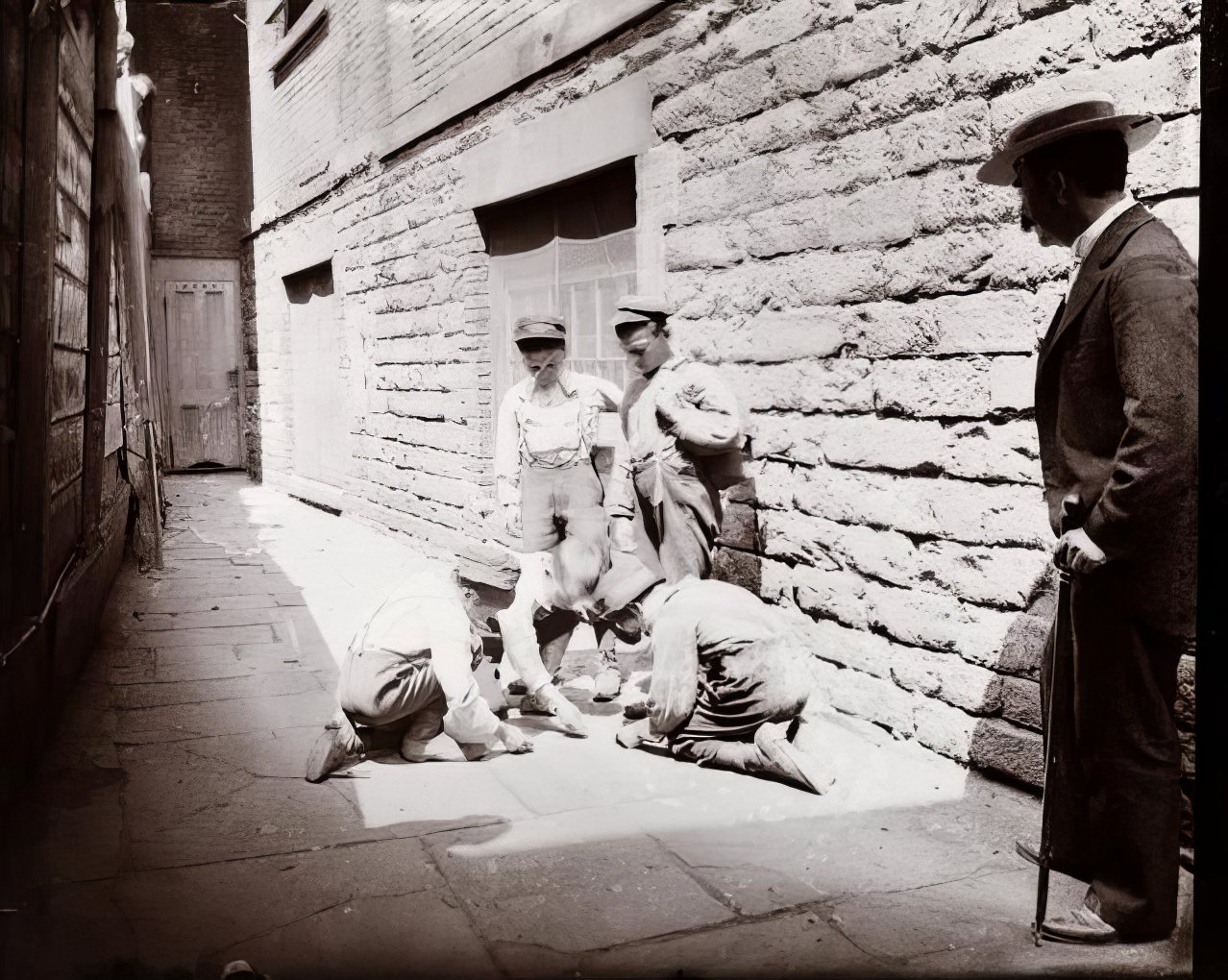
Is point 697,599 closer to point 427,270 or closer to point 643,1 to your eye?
point 643,1

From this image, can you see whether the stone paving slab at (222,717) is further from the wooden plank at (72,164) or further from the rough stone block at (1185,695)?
the rough stone block at (1185,695)

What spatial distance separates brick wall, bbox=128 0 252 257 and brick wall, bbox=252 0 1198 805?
2918mm

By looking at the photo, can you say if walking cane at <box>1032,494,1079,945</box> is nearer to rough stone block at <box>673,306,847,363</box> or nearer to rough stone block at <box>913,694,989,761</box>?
rough stone block at <box>913,694,989,761</box>

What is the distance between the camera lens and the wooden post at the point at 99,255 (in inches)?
176

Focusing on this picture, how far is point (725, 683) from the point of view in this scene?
3555mm

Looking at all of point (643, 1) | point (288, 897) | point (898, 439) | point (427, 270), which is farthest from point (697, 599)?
point (427, 270)

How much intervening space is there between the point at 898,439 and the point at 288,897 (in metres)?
2.34

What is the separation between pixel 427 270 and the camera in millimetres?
7117

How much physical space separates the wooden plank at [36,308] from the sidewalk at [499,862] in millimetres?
732

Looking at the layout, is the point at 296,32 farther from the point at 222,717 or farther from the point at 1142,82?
the point at 1142,82

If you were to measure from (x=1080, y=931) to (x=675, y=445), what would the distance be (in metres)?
2.17

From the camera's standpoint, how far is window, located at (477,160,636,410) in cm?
514

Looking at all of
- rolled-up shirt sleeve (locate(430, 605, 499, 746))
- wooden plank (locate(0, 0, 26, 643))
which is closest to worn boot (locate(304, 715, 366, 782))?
rolled-up shirt sleeve (locate(430, 605, 499, 746))

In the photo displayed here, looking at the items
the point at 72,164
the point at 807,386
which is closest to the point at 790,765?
the point at 807,386
